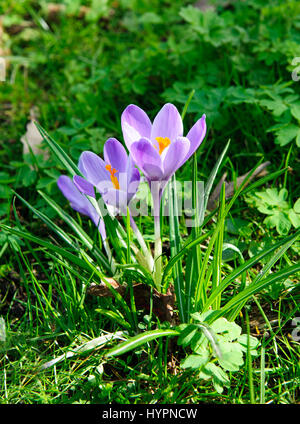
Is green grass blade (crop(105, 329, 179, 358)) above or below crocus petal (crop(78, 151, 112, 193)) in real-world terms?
below

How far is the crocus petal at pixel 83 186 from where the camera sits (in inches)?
53.1

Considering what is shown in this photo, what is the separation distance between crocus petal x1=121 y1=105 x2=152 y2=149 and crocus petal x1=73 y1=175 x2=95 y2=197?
0.18 metres

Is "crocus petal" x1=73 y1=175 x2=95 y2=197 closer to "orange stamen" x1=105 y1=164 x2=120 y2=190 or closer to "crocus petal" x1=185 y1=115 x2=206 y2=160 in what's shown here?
"orange stamen" x1=105 y1=164 x2=120 y2=190

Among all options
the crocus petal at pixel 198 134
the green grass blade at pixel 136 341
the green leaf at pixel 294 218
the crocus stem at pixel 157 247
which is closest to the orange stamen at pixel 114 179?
the crocus stem at pixel 157 247

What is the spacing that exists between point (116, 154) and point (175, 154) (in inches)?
8.9

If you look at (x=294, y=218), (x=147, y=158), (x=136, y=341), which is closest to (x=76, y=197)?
(x=147, y=158)

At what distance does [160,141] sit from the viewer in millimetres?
1312

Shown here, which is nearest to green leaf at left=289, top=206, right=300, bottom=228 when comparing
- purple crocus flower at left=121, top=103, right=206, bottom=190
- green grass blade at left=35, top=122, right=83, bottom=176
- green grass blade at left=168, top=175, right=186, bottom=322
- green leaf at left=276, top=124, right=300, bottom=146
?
green leaf at left=276, top=124, right=300, bottom=146

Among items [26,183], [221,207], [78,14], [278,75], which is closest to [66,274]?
[26,183]

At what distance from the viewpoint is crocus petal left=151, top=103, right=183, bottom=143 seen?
52.8 inches

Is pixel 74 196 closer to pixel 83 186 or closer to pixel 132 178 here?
pixel 83 186

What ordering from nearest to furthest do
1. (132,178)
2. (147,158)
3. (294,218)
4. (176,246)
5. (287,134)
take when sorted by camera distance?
(147,158), (132,178), (176,246), (294,218), (287,134)

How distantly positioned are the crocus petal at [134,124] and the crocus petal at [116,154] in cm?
5

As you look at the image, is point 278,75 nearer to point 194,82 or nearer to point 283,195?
point 194,82
